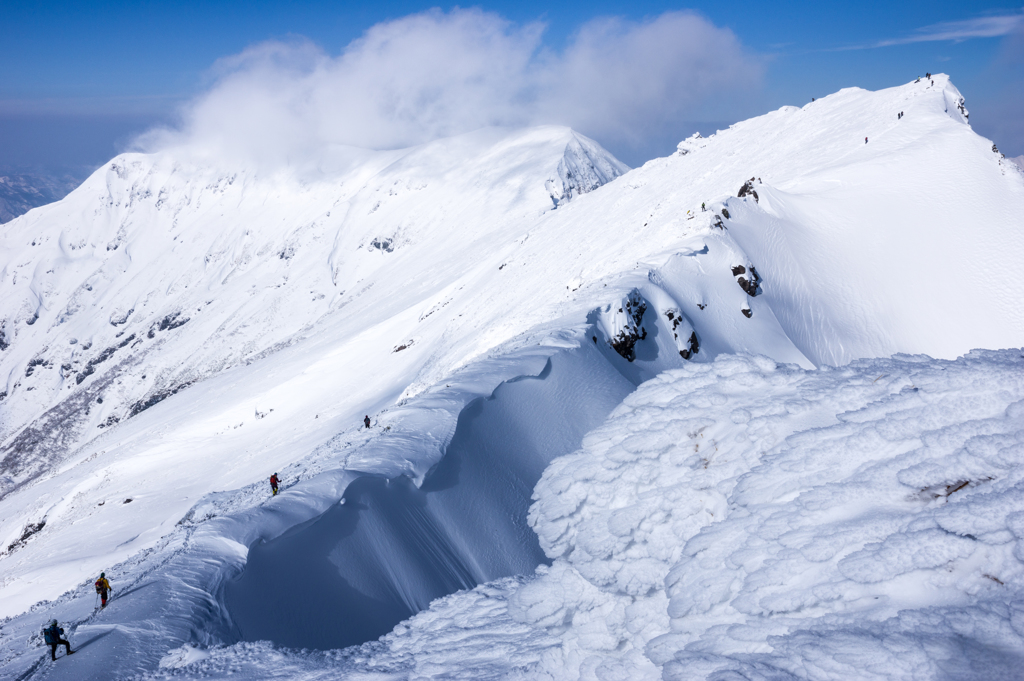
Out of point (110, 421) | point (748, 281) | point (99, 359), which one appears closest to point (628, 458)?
point (748, 281)

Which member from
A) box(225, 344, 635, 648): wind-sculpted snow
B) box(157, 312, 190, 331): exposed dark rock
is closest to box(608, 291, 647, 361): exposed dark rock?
box(225, 344, 635, 648): wind-sculpted snow

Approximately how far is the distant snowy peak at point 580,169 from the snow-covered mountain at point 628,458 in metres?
76.5

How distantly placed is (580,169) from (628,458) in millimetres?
133291

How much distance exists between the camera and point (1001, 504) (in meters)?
5.45

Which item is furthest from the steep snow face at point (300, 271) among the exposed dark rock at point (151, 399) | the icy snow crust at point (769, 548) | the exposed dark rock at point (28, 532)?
the icy snow crust at point (769, 548)

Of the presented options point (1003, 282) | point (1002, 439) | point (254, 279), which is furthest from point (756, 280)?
point (254, 279)

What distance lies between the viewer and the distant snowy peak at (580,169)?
123 metres

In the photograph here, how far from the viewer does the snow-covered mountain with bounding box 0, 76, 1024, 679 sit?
21.1 ft

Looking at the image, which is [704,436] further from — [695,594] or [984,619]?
[984,619]

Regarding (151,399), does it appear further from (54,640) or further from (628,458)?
(628,458)

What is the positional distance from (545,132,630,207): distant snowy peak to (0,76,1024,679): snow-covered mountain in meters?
76.5

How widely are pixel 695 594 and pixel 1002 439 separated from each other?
352cm

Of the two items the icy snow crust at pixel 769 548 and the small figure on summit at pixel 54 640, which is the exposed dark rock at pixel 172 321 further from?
the icy snow crust at pixel 769 548

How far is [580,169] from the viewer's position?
444ft
